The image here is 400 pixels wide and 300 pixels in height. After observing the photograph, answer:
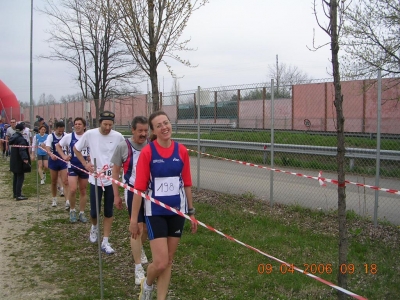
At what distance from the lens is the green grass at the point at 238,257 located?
4.63 m

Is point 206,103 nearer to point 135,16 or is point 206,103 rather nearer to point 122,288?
point 135,16

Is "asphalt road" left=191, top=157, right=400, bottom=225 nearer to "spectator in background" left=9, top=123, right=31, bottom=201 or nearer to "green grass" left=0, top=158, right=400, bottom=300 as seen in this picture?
"green grass" left=0, top=158, right=400, bottom=300

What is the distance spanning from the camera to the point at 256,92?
8.88 m

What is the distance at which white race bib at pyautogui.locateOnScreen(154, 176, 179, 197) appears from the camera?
3871 millimetres

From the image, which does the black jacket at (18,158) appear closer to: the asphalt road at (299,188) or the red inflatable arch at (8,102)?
the asphalt road at (299,188)

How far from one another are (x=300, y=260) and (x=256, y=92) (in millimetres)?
4453

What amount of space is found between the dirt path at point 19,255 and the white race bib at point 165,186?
195cm

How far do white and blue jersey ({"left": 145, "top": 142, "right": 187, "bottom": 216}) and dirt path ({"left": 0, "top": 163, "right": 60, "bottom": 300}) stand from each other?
6.10 ft

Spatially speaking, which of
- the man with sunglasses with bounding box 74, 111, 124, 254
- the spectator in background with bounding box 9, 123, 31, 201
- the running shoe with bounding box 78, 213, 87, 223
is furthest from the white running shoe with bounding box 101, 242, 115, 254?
the spectator in background with bounding box 9, 123, 31, 201

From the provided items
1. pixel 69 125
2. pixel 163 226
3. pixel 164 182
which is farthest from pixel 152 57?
pixel 69 125

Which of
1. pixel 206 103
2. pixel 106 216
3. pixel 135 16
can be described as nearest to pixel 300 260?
pixel 106 216

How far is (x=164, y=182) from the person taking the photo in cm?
388

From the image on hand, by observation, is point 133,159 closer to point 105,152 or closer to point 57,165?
point 105,152

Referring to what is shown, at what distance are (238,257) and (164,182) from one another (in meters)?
2.25
